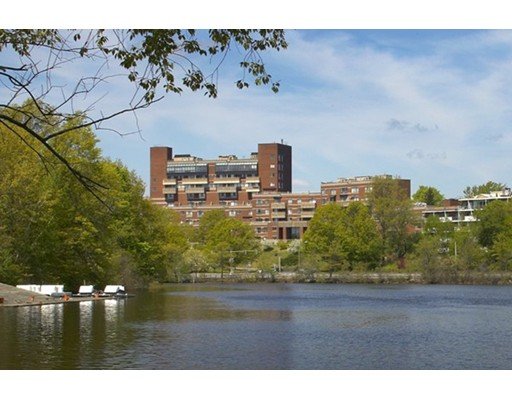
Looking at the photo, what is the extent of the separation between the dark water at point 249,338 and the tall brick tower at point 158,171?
124m

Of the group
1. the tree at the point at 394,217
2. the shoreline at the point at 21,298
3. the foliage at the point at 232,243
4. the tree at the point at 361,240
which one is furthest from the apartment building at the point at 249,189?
the shoreline at the point at 21,298

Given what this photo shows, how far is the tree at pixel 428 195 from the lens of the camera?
178500 mm

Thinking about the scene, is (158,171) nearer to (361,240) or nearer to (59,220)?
(361,240)

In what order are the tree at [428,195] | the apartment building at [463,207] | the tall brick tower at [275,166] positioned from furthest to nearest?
the tree at [428,195], the tall brick tower at [275,166], the apartment building at [463,207]

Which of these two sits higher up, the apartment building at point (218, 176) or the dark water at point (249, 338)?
the apartment building at point (218, 176)

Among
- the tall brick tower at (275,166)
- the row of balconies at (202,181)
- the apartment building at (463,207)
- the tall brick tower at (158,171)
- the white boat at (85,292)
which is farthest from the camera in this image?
the tall brick tower at (158,171)

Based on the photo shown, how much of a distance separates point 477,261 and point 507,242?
4.24 metres

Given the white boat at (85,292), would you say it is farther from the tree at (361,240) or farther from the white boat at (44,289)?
the tree at (361,240)

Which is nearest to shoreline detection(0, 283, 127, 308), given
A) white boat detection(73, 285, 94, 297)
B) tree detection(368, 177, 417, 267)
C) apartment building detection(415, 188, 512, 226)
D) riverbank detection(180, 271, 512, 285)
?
white boat detection(73, 285, 94, 297)

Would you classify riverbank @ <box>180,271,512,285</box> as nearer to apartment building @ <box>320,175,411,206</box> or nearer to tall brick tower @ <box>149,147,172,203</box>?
apartment building @ <box>320,175,411,206</box>

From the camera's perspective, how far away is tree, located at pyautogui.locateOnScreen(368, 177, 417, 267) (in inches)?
4508

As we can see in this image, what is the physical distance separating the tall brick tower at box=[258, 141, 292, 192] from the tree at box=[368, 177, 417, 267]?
158ft
